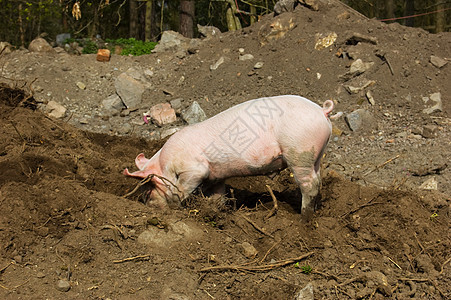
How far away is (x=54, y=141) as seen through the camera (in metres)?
7.17

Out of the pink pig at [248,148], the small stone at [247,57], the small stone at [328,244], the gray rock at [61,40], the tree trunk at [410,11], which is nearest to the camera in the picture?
the small stone at [328,244]

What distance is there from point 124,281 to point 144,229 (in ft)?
2.43

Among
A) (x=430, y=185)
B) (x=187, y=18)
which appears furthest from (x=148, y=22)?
(x=430, y=185)

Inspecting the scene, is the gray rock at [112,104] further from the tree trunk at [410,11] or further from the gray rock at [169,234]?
the tree trunk at [410,11]

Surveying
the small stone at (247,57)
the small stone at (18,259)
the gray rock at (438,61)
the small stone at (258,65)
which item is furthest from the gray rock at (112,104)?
the small stone at (18,259)

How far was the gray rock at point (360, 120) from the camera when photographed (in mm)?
9188

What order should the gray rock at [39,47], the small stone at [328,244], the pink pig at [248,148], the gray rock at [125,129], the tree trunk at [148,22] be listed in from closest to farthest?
the small stone at [328,244] < the pink pig at [248,148] < the gray rock at [125,129] < the gray rock at [39,47] < the tree trunk at [148,22]

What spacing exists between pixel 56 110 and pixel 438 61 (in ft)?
26.5

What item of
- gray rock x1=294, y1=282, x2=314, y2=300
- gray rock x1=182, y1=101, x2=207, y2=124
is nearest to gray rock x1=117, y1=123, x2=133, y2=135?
gray rock x1=182, y1=101, x2=207, y2=124

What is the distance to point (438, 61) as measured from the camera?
10203mm

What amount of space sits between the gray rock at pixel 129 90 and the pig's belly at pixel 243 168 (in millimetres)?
5895

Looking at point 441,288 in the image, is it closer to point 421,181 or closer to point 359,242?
point 359,242

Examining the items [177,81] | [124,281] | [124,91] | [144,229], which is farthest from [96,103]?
[124,281]

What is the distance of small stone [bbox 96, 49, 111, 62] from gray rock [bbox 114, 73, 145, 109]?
3.81 feet
